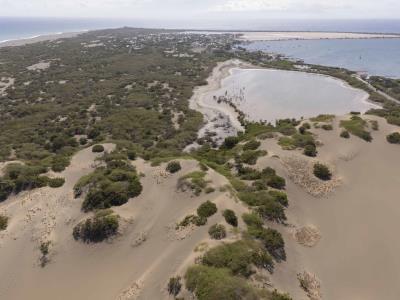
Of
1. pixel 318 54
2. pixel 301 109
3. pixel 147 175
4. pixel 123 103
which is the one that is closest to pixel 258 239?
pixel 147 175

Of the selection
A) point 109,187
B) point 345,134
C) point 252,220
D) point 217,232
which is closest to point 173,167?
point 109,187

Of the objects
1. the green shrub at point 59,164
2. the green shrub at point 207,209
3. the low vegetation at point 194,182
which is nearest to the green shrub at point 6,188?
the green shrub at point 59,164

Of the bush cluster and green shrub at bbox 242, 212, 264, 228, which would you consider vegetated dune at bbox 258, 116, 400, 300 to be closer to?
the bush cluster

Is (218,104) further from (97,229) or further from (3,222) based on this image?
(3,222)

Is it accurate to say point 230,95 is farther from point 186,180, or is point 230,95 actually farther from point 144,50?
point 144,50

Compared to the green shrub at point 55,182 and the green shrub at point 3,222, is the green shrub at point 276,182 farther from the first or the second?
the green shrub at point 3,222

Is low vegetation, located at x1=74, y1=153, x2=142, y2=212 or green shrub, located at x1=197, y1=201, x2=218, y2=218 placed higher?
green shrub, located at x1=197, y1=201, x2=218, y2=218

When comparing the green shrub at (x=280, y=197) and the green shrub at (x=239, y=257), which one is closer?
the green shrub at (x=239, y=257)

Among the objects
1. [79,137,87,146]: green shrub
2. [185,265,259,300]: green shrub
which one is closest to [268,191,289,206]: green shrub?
[185,265,259,300]: green shrub
